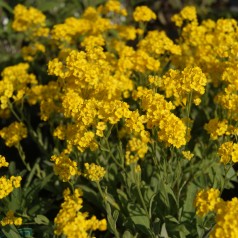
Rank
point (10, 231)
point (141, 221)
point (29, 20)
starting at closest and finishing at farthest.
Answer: point (10, 231)
point (141, 221)
point (29, 20)

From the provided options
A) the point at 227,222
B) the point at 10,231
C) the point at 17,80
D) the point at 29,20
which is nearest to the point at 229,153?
the point at 227,222

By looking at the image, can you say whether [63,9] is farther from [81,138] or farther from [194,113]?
[81,138]

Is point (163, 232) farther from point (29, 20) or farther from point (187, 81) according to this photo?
point (29, 20)

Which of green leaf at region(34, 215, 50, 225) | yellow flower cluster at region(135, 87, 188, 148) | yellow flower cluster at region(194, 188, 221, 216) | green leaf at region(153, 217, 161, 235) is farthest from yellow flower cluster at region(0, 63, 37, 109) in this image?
yellow flower cluster at region(194, 188, 221, 216)

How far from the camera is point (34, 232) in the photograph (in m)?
3.65

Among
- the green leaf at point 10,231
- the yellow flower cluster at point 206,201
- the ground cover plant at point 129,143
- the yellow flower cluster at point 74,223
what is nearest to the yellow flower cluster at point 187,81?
the ground cover plant at point 129,143

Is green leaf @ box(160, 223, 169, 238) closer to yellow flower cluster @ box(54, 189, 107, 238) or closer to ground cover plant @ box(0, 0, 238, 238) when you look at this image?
ground cover plant @ box(0, 0, 238, 238)

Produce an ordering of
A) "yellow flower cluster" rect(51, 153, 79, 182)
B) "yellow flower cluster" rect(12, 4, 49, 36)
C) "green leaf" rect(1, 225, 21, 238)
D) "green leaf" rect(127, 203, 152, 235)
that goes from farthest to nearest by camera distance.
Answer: "yellow flower cluster" rect(12, 4, 49, 36), "green leaf" rect(127, 203, 152, 235), "green leaf" rect(1, 225, 21, 238), "yellow flower cluster" rect(51, 153, 79, 182)

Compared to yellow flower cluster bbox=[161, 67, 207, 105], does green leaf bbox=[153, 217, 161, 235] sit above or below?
below

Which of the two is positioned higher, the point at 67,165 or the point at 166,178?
the point at 67,165

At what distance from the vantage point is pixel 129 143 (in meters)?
3.60

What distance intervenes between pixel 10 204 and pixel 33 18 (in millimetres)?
2206

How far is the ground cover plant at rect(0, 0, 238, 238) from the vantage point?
2.95 meters

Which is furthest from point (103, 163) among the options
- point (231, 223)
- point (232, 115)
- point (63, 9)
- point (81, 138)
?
point (63, 9)
